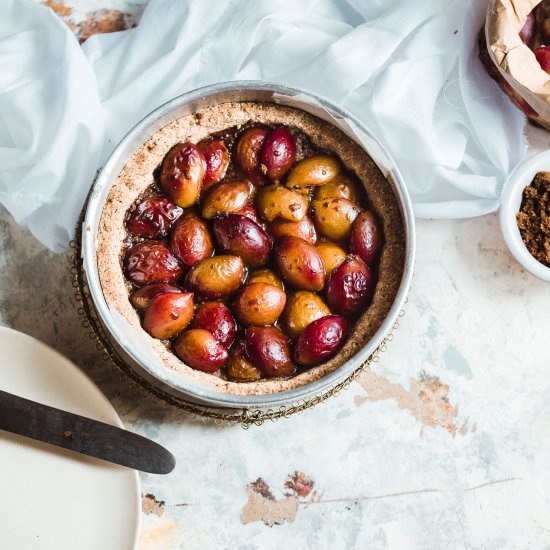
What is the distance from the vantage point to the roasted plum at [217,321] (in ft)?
3.75

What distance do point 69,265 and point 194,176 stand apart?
345mm

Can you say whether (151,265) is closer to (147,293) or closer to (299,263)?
(147,293)

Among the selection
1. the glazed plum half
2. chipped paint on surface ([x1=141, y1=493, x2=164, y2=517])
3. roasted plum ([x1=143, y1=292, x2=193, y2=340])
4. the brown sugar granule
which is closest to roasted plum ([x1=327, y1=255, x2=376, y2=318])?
the glazed plum half

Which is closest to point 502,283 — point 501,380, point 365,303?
point 501,380

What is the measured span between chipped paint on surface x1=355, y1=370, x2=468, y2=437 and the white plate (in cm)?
44

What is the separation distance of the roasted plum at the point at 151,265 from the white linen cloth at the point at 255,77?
20cm

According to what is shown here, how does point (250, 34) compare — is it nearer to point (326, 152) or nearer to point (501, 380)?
point (326, 152)

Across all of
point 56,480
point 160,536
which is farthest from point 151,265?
point 160,536

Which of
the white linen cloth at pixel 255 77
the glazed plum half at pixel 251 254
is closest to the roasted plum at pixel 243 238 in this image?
the glazed plum half at pixel 251 254

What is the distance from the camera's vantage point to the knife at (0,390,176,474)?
1.18 meters

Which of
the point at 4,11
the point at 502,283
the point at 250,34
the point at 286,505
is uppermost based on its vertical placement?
the point at 4,11

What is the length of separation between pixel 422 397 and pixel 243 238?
48 centimetres

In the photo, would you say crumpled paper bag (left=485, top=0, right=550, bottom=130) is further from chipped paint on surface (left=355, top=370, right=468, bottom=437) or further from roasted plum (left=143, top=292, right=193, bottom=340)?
roasted plum (left=143, top=292, right=193, bottom=340)

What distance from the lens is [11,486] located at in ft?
4.08
